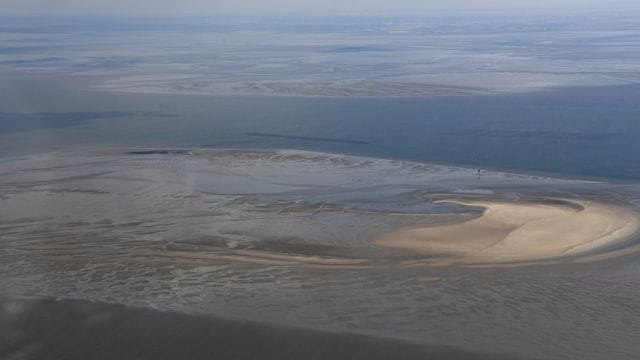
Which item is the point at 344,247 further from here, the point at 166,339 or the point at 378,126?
the point at 378,126

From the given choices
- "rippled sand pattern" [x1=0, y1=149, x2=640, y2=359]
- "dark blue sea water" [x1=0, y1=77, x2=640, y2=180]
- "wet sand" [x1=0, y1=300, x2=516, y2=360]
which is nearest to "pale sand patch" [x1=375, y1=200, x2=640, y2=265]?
"rippled sand pattern" [x1=0, y1=149, x2=640, y2=359]

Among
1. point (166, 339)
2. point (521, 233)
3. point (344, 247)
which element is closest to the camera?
point (166, 339)

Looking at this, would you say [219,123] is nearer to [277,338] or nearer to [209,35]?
[277,338]

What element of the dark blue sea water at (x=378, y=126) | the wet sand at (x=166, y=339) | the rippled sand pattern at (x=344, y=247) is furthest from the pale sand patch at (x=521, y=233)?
the wet sand at (x=166, y=339)

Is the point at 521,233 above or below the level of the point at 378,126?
below

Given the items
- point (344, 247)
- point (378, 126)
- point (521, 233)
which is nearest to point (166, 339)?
point (344, 247)

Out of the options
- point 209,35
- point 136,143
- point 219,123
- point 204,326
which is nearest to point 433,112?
point 219,123

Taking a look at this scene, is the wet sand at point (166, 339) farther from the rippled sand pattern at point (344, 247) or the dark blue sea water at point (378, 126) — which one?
the dark blue sea water at point (378, 126)
